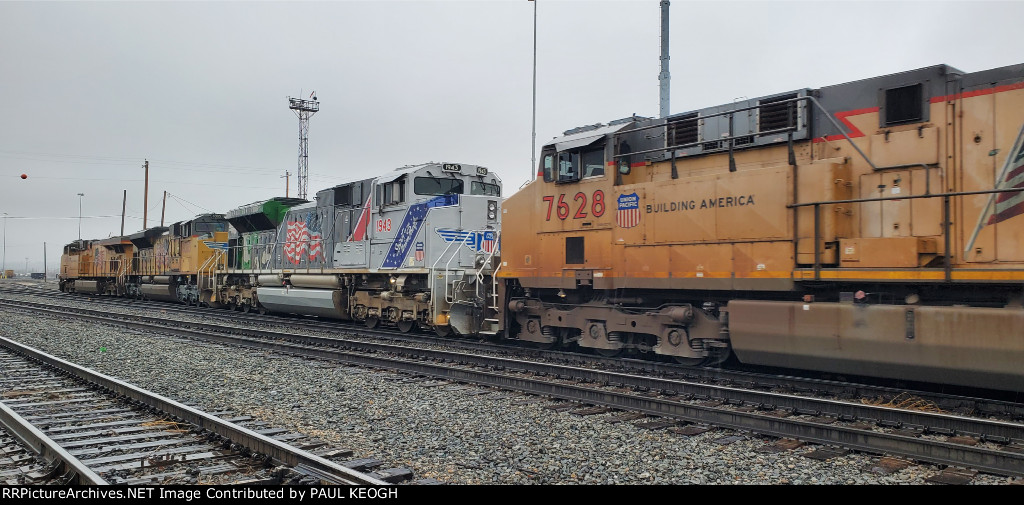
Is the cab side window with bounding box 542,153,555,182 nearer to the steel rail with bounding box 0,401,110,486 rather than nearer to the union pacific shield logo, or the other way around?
the union pacific shield logo

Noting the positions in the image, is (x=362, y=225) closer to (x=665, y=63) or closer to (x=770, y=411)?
(x=770, y=411)

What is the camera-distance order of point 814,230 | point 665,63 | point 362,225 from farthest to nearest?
point 665,63, point 362,225, point 814,230

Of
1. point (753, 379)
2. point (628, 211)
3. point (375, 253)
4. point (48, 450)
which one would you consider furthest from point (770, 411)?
point (375, 253)

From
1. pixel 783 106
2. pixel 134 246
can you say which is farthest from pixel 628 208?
pixel 134 246

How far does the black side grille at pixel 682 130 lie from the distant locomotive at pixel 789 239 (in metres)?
0.02

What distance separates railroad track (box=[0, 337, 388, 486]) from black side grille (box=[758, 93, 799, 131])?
241 inches

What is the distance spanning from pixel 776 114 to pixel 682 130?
125 centimetres

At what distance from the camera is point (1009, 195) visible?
6398mm

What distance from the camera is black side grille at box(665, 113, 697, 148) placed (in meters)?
8.82

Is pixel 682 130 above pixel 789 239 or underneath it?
above

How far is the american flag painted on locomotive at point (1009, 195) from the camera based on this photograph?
632cm

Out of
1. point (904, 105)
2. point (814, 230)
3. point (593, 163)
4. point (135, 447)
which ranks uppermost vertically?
point (904, 105)

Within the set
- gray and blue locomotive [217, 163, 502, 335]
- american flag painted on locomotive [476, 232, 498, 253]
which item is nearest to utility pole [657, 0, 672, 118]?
gray and blue locomotive [217, 163, 502, 335]

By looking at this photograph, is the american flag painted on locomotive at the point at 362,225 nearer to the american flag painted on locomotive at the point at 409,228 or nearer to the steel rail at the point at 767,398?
the american flag painted on locomotive at the point at 409,228
